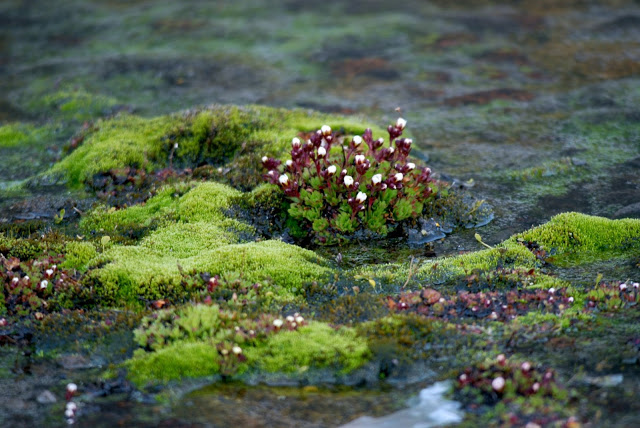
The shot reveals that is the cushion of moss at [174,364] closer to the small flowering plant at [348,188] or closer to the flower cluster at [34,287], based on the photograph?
the flower cluster at [34,287]

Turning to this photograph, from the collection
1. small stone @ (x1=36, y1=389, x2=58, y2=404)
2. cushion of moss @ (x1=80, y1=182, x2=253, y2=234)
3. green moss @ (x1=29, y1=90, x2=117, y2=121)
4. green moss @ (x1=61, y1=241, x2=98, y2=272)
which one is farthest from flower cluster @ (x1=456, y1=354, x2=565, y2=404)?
green moss @ (x1=29, y1=90, x2=117, y2=121)

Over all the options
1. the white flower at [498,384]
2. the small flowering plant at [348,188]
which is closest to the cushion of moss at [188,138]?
the small flowering plant at [348,188]

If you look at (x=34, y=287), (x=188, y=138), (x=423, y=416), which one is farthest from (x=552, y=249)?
(x=188, y=138)

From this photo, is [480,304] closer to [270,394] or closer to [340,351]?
[340,351]

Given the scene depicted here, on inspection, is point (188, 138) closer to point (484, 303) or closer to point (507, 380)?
point (484, 303)

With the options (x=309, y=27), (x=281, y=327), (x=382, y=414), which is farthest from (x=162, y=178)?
(x=309, y=27)

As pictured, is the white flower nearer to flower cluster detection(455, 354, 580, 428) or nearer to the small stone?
flower cluster detection(455, 354, 580, 428)

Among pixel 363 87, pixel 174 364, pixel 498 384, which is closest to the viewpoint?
pixel 498 384
